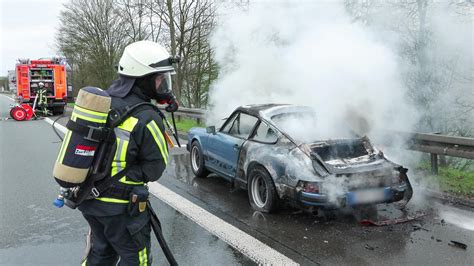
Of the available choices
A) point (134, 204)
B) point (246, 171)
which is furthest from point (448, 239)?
point (134, 204)

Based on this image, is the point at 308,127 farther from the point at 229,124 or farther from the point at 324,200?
the point at 229,124

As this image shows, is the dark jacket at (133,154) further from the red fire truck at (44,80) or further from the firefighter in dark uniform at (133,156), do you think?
the red fire truck at (44,80)

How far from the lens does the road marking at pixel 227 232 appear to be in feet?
12.7

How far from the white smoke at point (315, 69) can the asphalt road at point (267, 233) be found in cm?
125

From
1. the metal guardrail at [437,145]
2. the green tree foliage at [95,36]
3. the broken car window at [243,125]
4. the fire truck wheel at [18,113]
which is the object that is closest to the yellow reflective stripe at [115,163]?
the broken car window at [243,125]

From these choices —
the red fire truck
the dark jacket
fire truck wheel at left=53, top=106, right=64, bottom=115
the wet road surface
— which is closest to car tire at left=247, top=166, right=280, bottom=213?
the wet road surface

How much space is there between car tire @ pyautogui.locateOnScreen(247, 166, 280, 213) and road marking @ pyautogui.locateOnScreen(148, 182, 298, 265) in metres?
0.55

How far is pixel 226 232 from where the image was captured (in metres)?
4.58

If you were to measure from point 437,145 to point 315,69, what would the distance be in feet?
7.40

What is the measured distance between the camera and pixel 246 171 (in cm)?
547

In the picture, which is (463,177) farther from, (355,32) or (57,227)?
(57,227)

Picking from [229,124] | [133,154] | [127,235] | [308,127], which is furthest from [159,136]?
[229,124]

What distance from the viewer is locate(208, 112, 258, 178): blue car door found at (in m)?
5.81

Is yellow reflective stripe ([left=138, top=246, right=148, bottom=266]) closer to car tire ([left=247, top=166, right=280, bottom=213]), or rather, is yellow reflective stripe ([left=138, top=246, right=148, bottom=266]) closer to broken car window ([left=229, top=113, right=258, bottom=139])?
→ car tire ([left=247, top=166, right=280, bottom=213])
